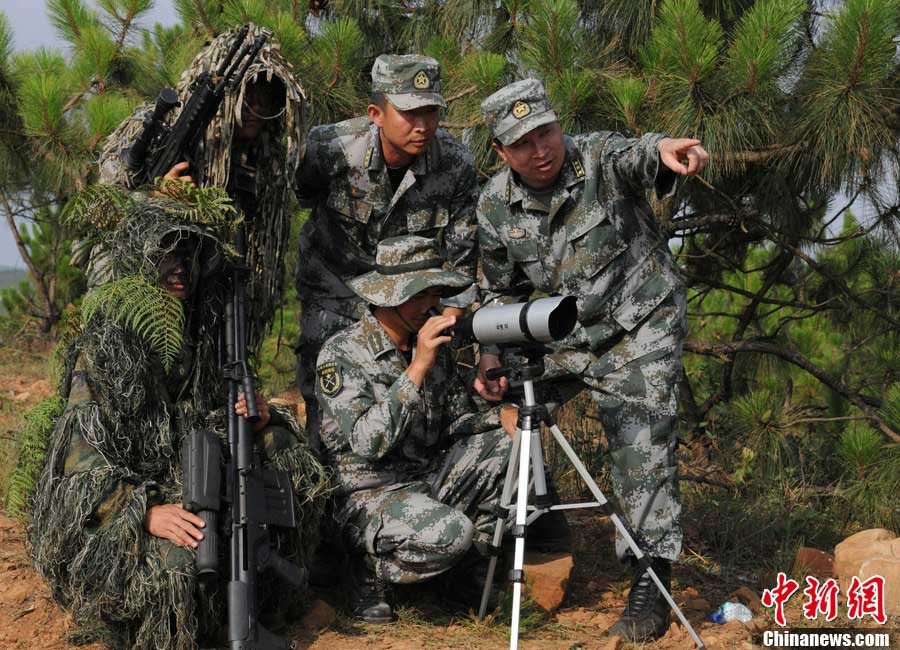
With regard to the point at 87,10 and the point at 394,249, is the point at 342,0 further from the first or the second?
the point at 394,249

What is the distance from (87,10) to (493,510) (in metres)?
4.56

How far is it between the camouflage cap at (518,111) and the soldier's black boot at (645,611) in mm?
1538

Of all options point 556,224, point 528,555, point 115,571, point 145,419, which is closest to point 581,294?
point 556,224

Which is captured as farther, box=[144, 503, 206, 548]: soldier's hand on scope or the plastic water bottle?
the plastic water bottle

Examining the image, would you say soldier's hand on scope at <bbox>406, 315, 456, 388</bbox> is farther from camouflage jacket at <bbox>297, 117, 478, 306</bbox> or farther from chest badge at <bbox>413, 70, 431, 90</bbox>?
chest badge at <bbox>413, 70, 431, 90</bbox>

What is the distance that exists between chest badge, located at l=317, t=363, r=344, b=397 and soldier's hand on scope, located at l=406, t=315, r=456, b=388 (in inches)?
11.2

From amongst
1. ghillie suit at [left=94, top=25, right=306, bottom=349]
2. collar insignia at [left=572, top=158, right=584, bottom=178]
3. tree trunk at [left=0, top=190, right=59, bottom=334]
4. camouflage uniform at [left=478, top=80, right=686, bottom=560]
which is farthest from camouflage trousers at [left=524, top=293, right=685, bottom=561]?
tree trunk at [left=0, top=190, right=59, bottom=334]

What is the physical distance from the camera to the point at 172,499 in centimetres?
325

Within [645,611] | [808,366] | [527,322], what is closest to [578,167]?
[527,322]

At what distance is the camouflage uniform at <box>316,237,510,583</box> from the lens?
3.49 meters

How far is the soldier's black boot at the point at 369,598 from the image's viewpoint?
11.8 ft

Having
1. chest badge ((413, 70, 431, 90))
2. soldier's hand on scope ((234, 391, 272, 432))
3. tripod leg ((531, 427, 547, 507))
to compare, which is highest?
chest badge ((413, 70, 431, 90))

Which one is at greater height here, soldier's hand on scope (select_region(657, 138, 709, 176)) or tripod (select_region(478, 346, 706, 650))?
soldier's hand on scope (select_region(657, 138, 709, 176))

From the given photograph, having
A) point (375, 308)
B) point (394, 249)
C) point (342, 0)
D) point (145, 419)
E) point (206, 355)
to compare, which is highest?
point (342, 0)
